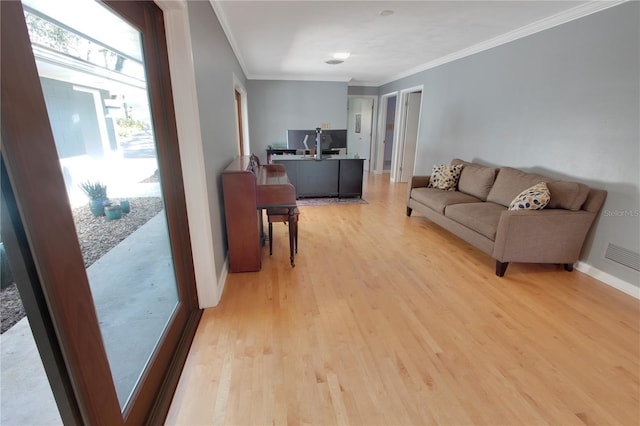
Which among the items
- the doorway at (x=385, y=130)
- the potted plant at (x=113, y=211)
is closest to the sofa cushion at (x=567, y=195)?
the potted plant at (x=113, y=211)

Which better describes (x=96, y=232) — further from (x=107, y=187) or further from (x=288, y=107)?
(x=288, y=107)

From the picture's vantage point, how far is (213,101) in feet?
8.03

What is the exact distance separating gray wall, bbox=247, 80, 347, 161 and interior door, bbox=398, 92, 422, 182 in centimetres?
148

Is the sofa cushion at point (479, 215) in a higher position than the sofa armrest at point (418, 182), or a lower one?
lower

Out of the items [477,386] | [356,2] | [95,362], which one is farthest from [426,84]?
[95,362]

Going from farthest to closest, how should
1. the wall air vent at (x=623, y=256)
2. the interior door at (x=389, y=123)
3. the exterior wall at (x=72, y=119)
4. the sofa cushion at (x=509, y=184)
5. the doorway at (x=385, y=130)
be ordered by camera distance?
1. the interior door at (x=389, y=123)
2. the doorway at (x=385, y=130)
3. the sofa cushion at (x=509, y=184)
4. the wall air vent at (x=623, y=256)
5. the exterior wall at (x=72, y=119)

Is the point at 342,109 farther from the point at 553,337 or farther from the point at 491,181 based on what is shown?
the point at 553,337

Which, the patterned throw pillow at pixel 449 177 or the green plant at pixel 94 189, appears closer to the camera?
the green plant at pixel 94 189

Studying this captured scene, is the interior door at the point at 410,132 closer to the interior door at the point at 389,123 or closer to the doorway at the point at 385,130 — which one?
the doorway at the point at 385,130

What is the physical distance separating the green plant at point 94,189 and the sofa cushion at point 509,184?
11.4 ft

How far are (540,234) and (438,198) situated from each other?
1217 millimetres

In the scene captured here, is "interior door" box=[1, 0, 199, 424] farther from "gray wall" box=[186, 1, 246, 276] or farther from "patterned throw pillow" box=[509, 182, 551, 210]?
"patterned throw pillow" box=[509, 182, 551, 210]

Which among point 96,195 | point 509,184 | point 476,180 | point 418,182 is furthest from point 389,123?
point 96,195

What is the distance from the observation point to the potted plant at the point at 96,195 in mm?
1062
